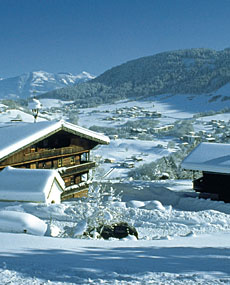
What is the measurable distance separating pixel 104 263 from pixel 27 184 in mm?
10171

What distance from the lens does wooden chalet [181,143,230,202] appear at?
20.0 meters

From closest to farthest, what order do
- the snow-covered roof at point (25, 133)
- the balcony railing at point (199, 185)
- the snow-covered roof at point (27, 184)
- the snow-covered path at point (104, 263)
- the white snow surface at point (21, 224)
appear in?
the snow-covered path at point (104, 263) < the white snow surface at point (21, 224) < the snow-covered roof at point (27, 184) < the snow-covered roof at point (25, 133) < the balcony railing at point (199, 185)

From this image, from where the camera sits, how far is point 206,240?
9.42 m

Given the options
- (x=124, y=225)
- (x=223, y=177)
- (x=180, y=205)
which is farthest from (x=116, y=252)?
(x=223, y=177)

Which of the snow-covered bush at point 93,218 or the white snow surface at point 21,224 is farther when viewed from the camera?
the snow-covered bush at point 93,218

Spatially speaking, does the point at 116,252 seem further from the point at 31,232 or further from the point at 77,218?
the point at 77,218

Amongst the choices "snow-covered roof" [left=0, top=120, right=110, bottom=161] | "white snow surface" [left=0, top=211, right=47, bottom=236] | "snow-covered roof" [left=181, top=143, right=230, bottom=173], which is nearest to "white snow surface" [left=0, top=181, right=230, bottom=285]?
"white snow surface" [left=0, top=211, right=47, bottom=236]

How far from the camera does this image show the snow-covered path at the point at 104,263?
517 centimetres

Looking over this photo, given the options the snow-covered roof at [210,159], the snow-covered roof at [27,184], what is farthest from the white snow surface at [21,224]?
the snow-covered roof at [210,159]

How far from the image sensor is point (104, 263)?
591 centimetres

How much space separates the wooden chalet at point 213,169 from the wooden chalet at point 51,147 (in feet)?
21.8

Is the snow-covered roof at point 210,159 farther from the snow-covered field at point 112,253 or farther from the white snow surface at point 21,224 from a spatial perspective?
the white snow surface at point 21,224

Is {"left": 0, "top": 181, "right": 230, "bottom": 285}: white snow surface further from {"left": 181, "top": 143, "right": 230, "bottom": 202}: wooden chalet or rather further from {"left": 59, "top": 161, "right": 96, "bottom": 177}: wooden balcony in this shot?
{"left": 59, "top": 161, "right": 96, "bottom": 177}: wooden balcony

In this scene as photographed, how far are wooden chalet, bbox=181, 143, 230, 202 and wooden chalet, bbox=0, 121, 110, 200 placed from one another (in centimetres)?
664
